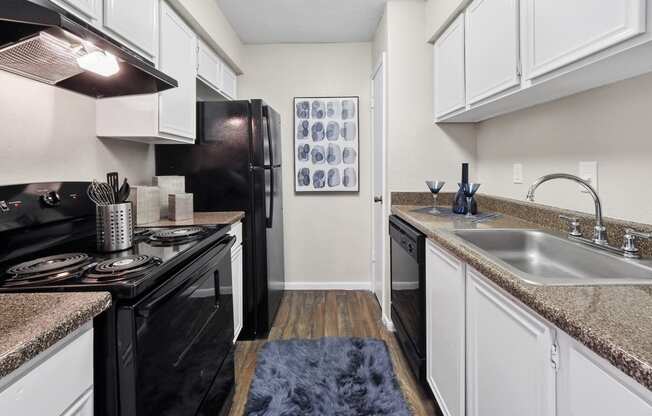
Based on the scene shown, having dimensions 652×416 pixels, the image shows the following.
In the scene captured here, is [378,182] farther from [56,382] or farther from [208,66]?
[56,382]

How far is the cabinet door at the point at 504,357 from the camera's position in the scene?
818 millimetres

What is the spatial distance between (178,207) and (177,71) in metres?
0.81

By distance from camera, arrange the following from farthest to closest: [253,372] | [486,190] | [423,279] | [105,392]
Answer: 1. [486,190]
2. [253,372]
3. [423,279]
4. [105,392]

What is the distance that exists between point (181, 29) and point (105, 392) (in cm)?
201

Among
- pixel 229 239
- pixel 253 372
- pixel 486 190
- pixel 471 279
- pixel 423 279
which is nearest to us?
pixel 471 279

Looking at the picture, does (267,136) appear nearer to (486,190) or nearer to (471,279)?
(486,190)

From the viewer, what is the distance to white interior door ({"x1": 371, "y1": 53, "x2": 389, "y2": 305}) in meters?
2.76

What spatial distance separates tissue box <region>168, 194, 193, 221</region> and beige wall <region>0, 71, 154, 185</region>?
13.7 inches

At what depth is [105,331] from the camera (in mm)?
871

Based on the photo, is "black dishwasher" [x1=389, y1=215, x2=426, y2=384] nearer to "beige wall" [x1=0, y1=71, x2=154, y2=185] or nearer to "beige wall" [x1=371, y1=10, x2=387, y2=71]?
"beige wall" [x1=371, y1=10, x2=387, y2=71]

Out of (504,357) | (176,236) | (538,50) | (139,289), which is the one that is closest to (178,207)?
(176,236)

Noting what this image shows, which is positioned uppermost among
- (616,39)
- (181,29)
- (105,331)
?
(181,29)

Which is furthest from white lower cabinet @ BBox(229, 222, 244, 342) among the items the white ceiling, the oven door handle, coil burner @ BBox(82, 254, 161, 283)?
the white ceiling

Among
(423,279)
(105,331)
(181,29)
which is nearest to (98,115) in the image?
(181,29)
